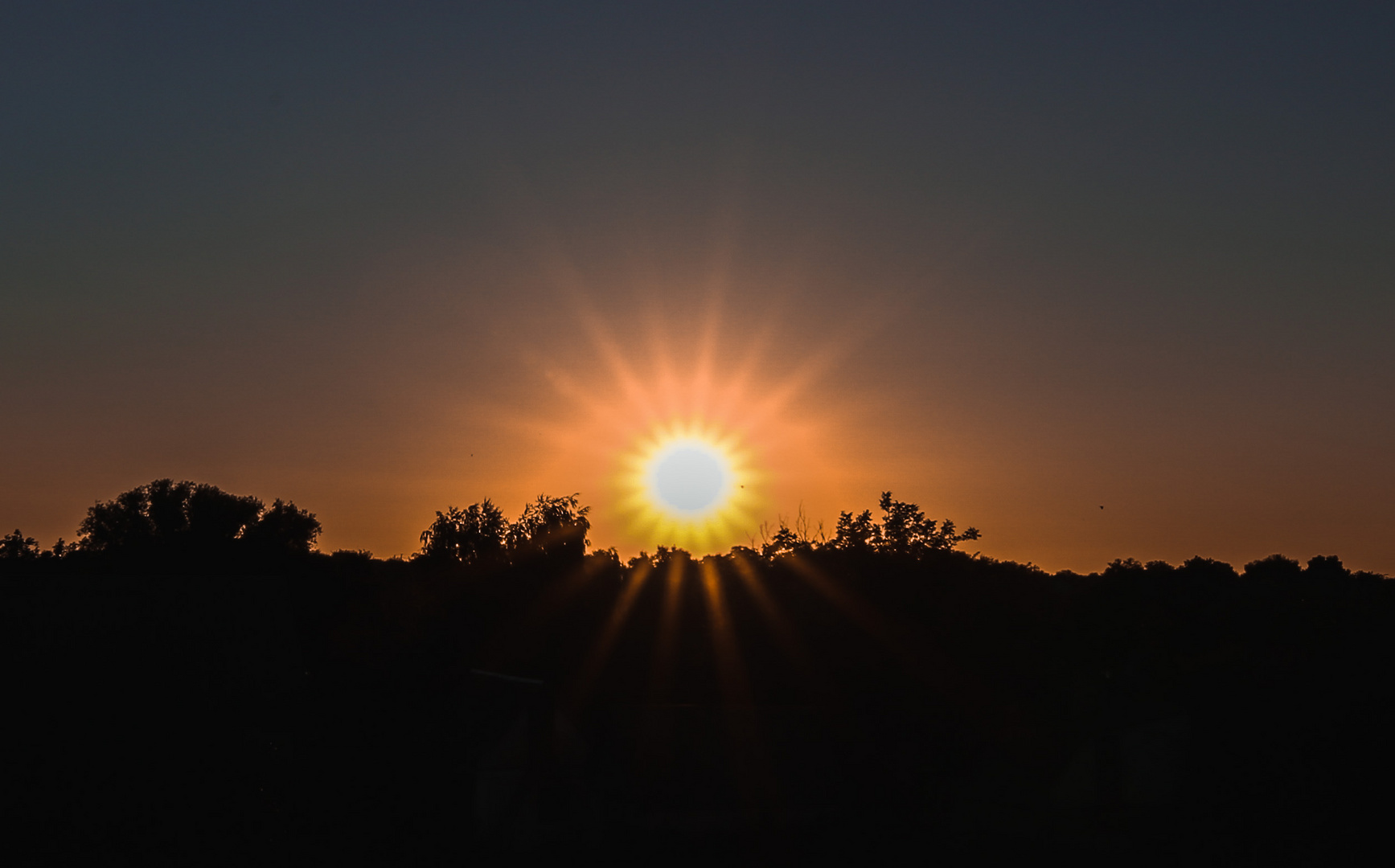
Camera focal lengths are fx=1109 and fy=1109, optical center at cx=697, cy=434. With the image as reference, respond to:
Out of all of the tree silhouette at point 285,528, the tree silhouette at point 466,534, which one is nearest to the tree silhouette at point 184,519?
the tree silhouette at point 285,528

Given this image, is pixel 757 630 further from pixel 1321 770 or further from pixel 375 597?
pixel 1321 770

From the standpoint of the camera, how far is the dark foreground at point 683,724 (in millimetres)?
30891

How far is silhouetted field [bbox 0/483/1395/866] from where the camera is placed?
31188 mm

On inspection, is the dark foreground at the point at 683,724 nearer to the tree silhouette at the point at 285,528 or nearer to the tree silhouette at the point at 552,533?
the tree silhouette at the point at 552,533

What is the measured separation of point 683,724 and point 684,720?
21cm

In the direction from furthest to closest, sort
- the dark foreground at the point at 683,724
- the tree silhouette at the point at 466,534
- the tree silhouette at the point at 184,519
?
the tree silhouette at the point at 184,519
the tree silhouette at the point at 466,534
the dark foreground at the point at 683,724

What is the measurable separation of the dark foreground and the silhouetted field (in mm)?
127

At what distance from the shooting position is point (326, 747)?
119ft

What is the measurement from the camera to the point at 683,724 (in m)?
43.8

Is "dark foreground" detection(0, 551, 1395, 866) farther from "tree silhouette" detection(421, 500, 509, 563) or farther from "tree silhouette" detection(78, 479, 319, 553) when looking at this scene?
"tree silhouette" detection(78, 479, 319, 553)

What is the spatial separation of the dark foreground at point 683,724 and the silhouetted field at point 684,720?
13 cm

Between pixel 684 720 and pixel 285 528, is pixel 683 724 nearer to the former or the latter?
pixel 684 720

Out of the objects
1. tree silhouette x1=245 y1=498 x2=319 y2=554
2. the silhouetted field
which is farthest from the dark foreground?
tree silhouette x1=245 y1=498 x2=319 y2=554

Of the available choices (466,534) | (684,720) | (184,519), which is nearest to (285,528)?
(184,519)
